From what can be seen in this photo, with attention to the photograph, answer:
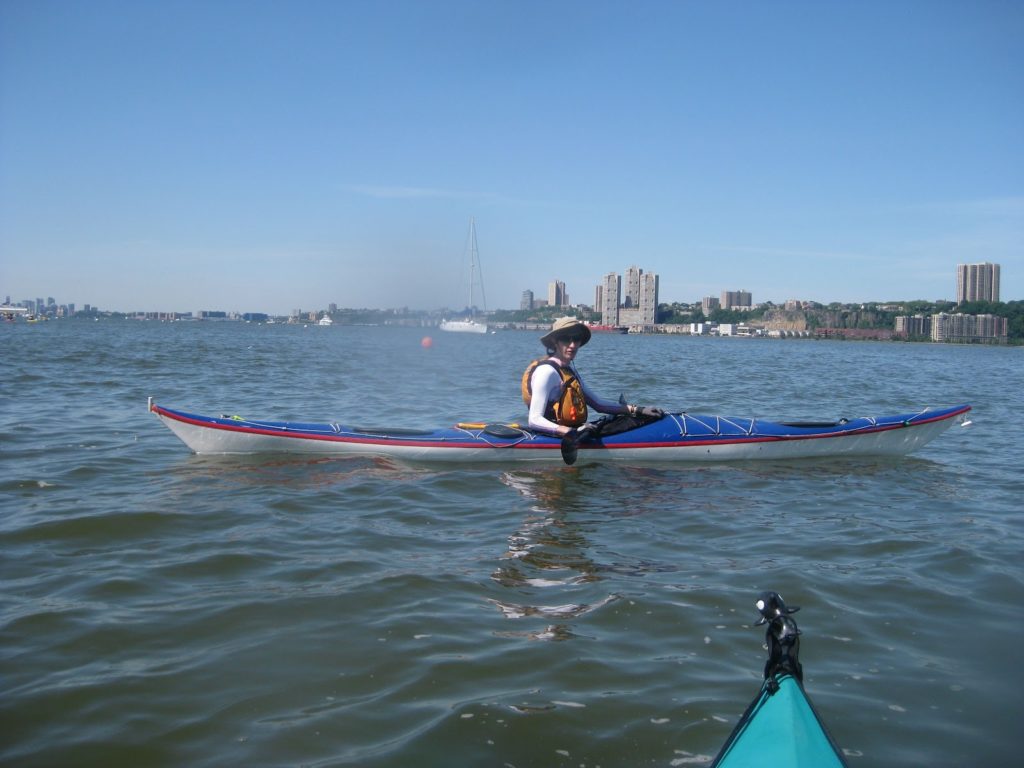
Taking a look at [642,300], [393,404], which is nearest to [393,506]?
[393,404]

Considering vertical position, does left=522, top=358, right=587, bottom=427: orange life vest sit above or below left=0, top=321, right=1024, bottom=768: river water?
above

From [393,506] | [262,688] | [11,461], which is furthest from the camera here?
[11,461]

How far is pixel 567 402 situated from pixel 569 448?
496 millimetres

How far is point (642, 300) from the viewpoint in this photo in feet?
424

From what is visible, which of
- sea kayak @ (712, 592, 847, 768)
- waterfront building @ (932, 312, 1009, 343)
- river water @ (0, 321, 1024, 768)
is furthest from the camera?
waterfront building @ (932, 312, 1009, 343)

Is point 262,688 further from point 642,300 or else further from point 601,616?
point 642,300

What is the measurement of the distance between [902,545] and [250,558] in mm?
4759

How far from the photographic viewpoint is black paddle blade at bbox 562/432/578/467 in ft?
27.2

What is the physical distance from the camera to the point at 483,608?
4.43m

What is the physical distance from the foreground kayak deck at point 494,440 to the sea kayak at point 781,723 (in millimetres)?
6045

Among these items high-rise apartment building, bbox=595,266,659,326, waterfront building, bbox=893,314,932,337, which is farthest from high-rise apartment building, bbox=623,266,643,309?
waterfront building, bbox=893,314,932,337

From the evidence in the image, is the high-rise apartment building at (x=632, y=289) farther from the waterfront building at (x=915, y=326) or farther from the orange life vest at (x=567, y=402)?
the orange life vest at (x=567, y=402)

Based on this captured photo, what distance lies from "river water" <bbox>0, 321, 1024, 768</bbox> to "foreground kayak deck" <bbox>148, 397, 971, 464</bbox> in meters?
0.22

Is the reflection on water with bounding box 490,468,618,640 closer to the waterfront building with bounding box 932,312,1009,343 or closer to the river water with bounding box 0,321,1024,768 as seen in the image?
the river water with bounding box 0,321,1024,768
